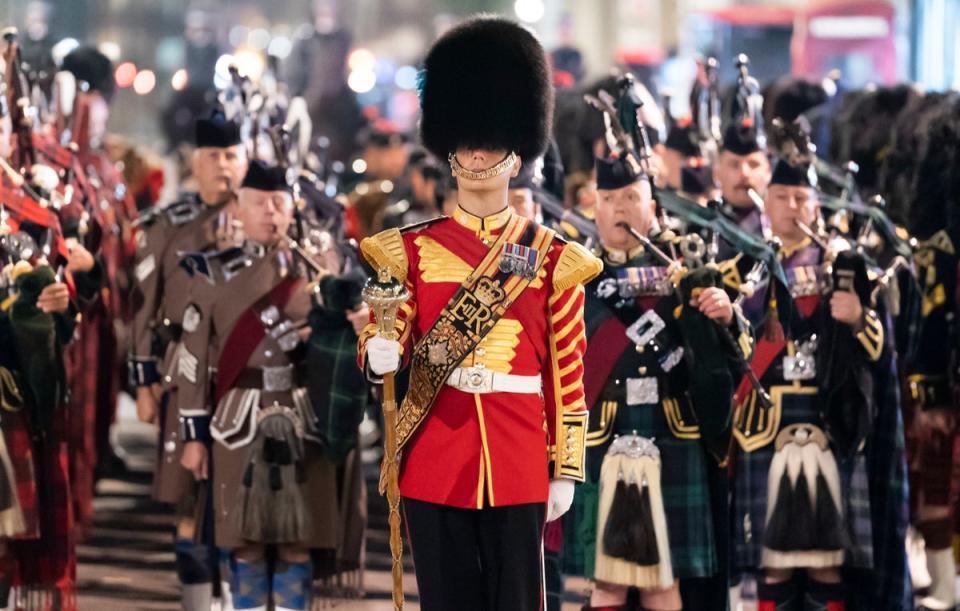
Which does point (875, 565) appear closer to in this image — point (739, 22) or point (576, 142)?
point (576, 142)

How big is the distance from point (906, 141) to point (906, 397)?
4.15 feet

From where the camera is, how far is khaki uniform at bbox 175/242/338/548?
6.66m

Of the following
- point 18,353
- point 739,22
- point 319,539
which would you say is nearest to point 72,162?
point 18,353

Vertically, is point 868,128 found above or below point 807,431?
above

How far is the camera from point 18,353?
662 centimetres

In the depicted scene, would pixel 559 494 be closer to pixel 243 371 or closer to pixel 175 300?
pixel 243 371

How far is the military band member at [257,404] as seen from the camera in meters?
6.61

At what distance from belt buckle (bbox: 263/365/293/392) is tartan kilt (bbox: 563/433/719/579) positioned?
3.48ft

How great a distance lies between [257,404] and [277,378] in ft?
0.36

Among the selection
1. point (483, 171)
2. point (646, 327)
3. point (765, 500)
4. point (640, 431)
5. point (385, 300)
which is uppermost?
point (483, 171)

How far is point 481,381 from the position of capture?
501 cm

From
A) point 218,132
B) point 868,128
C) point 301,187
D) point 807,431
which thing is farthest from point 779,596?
point 868,128

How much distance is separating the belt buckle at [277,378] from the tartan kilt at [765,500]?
156 cm

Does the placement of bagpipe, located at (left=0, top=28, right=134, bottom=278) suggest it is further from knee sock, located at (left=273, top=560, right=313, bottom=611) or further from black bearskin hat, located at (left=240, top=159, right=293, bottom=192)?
knee sock, located at (left=273, top=560, right=313, bottom=611)
